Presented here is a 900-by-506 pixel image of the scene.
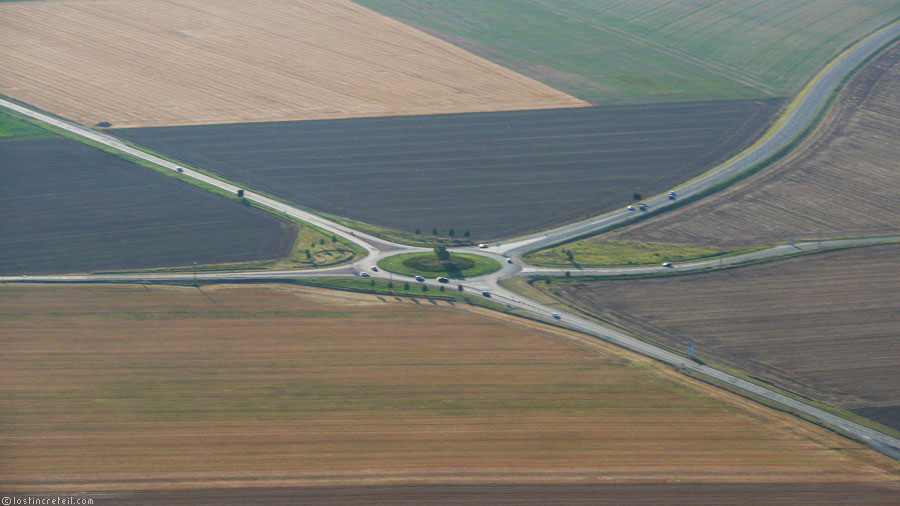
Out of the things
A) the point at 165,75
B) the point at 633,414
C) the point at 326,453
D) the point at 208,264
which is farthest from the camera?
the point at 165,75

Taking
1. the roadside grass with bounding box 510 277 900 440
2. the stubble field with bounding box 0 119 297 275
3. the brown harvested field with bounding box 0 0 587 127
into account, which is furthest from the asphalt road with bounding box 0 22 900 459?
the brown harvested field with bounding box 0 0 587 127

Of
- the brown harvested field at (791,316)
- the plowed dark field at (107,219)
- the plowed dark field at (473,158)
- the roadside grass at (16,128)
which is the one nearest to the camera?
the brown harvested field at (791,316)

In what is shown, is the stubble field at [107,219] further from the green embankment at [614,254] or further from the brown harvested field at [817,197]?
the brown harvested field at [817,197]

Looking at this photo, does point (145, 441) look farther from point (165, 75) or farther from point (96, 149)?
point (165, 75)

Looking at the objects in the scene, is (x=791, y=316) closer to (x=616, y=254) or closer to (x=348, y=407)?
(x=616, y=254)

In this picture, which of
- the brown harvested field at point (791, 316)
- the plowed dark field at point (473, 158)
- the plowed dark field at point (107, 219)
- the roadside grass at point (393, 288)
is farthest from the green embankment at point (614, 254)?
the plowed dark field at point (107, 219)

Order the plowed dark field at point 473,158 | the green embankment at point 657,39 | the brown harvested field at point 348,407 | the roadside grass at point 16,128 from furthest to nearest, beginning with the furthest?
the green embankment at point 657,39 → the roadside grass at point 16,128 → the plowed dark field at point 473,158 → the brown harvested field at point 348,407

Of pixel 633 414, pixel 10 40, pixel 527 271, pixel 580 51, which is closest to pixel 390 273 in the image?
pixel 527 271
